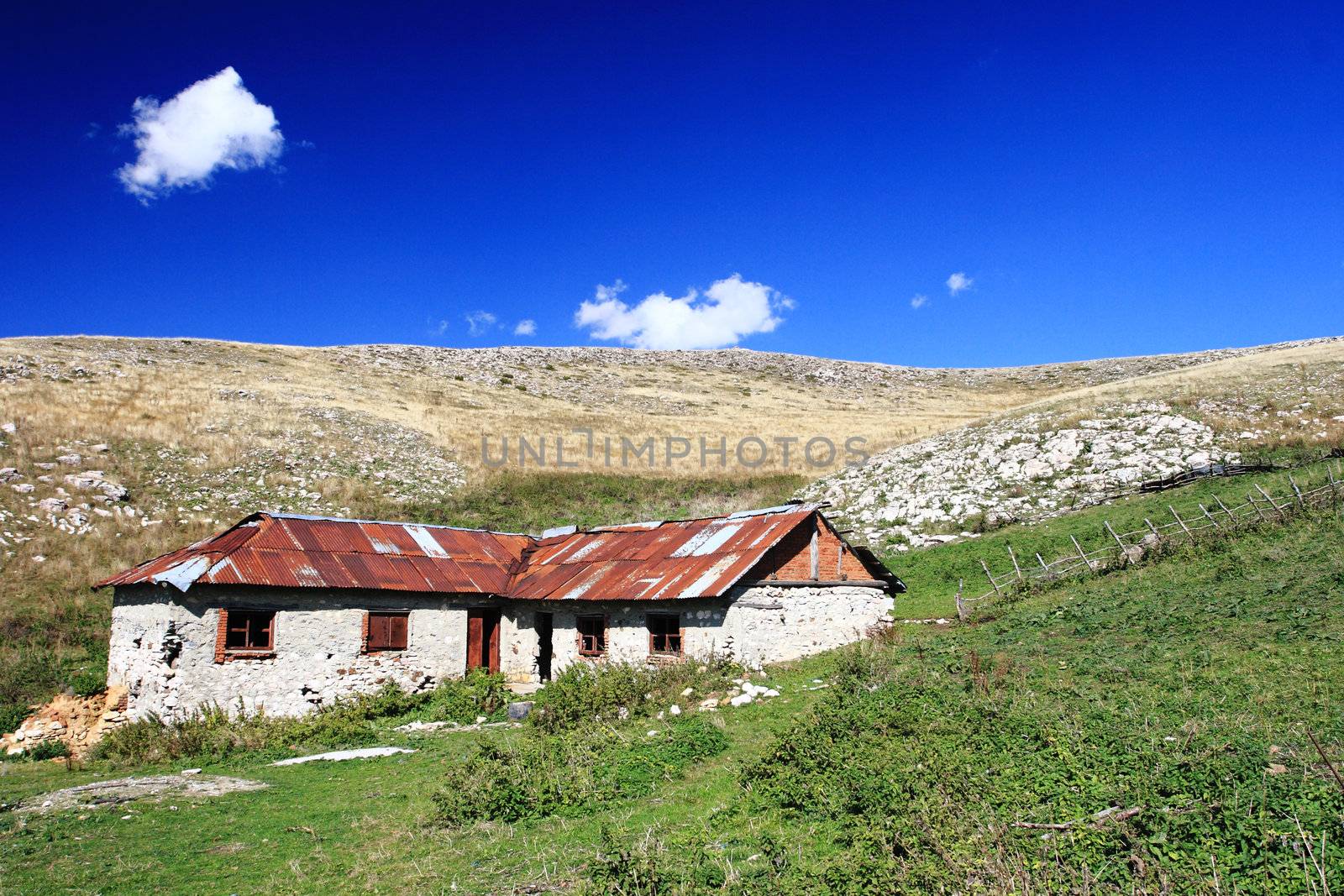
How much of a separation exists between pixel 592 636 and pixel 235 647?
1004cm

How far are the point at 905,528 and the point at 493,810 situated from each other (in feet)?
96.5

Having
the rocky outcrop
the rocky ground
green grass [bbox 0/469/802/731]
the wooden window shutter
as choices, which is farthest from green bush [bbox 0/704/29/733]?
the rocky outcrop

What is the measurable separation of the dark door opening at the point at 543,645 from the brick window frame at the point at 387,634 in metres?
4.35

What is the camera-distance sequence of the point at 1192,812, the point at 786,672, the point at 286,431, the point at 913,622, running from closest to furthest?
the point at 1192,812 → the point at 786,672 → the point at 913,622 → the point at 286,431

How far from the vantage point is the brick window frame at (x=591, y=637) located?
80.9 feet

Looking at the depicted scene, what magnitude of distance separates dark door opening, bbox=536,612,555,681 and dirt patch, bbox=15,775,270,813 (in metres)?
11.2

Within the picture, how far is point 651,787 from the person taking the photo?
1330cm

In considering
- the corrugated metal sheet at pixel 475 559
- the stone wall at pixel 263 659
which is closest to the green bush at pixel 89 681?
the stone wall at pixel 263 659

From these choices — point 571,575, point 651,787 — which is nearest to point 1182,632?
point 651,787

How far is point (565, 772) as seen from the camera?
13.9 m

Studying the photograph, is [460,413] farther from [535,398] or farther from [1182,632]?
[1182,632]

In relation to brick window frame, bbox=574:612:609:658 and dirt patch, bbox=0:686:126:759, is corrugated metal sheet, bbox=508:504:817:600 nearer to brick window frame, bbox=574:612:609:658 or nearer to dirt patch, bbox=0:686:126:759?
brick window frame, bbox=574:612:609:658

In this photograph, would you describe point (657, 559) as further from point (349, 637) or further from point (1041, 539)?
point (1041, 539)

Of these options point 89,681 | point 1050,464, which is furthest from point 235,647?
point 1050,464
